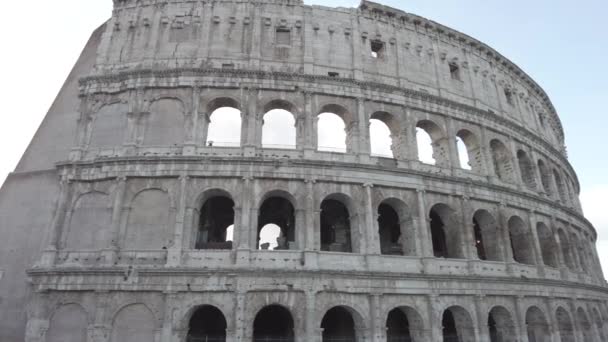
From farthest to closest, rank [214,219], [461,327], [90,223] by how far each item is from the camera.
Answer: [214,219], [461,327], [90,223]

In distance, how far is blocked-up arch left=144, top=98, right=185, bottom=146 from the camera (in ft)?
54.3

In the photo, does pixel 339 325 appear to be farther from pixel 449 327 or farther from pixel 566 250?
pixel 566 250

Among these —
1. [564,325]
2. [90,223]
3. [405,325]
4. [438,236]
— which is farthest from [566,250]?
[90,223]

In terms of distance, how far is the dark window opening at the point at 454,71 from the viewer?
22.0 m

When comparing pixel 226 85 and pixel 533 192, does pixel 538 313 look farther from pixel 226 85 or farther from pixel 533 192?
pixel 226 85

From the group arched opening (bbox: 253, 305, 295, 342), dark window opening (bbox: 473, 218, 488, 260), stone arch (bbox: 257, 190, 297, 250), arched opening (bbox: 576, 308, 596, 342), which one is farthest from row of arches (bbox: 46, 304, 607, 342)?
stone arch (bbox: 257, 190, 297, 250)

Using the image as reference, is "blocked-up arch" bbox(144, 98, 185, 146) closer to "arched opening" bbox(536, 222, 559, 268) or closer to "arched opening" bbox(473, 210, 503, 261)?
"arched opening" bbox(473, 210, 503, 261)

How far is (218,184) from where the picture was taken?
15.6 m

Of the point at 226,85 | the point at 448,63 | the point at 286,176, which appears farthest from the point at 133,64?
the point at 448,63

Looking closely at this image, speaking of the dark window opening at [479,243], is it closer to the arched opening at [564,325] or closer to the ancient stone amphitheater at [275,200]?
the ancient stone amphitheater at [275,200]

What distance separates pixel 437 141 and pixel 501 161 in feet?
16.5

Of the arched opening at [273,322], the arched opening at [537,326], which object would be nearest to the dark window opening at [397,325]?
the arched opening at [273,322]

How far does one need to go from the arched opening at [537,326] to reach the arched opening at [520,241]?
8.01ft

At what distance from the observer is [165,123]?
16.9m
